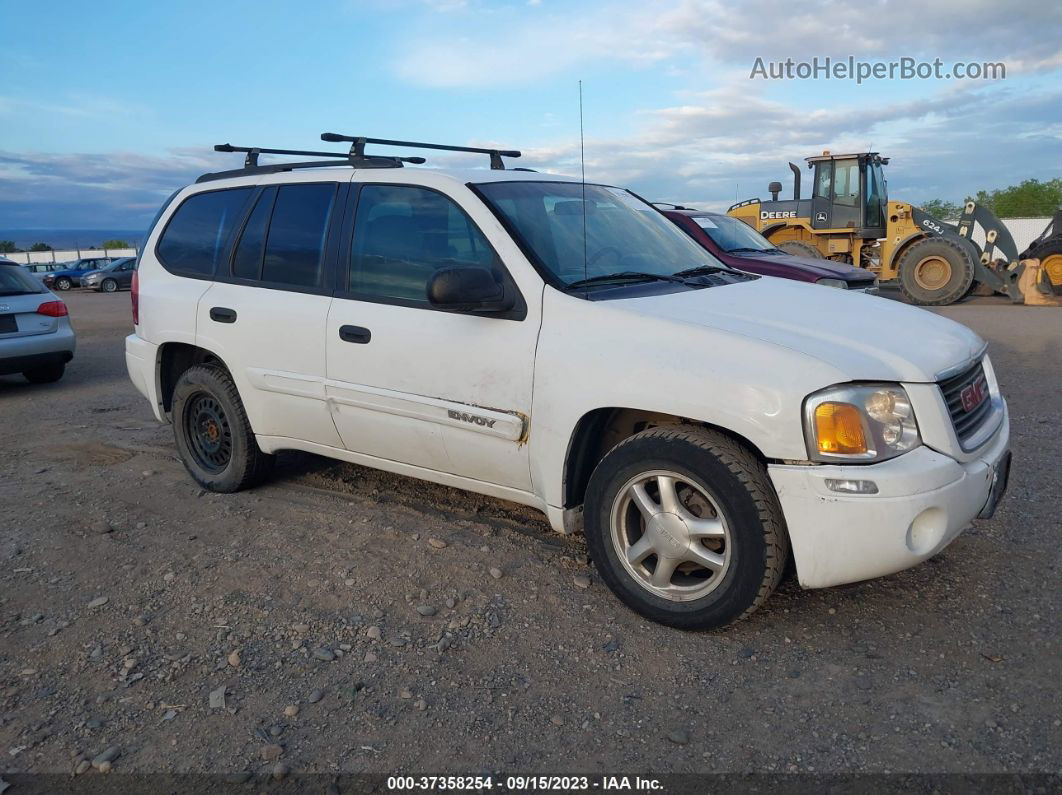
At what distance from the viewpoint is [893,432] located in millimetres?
2971

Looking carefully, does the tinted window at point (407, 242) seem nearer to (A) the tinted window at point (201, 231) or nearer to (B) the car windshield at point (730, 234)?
(A) the tinted window at point (201, 231)

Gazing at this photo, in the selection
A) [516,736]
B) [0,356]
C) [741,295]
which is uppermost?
[741,295]

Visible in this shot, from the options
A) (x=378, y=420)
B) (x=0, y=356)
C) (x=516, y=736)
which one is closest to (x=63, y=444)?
(x=0, y=356)

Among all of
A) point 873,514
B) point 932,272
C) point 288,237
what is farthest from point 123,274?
point 873,514

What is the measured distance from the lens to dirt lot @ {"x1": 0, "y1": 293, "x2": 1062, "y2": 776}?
2.63 metres

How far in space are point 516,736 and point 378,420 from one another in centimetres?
184

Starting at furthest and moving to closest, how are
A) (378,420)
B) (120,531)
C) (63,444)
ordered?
(63,444)
(120,531)
(378,420)

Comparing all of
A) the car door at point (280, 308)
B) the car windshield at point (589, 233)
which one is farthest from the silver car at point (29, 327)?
the car windshield at point (589, 233)

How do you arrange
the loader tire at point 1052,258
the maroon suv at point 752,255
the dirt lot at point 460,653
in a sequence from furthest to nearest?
the loader tire at point 1052,258, the maroon suv at point 752,255, the dirt lot at point 460,653

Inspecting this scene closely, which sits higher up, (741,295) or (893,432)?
(741,295)

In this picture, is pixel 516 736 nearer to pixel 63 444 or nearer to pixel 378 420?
pixel 378 420

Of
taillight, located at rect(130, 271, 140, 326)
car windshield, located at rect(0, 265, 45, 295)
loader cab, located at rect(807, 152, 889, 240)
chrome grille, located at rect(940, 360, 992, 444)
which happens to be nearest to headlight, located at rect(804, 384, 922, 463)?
chrome grille, located at rect(940, 360, 992, 444)

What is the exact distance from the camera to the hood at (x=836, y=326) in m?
3.05

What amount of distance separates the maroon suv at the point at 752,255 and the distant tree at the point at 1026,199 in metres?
48.7
